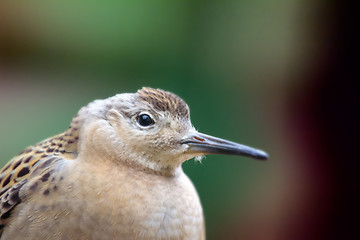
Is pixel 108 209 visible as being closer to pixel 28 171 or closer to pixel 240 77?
pixel 28 171

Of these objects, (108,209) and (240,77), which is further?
(240,77)

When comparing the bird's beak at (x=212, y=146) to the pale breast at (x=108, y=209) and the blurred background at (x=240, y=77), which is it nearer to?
the pale breast at (x=108, y=209)

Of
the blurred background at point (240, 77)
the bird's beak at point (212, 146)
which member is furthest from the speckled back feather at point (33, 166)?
the blurred background at point (240, 77)

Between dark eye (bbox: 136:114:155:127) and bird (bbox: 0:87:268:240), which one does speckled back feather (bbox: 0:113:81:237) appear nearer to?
bird (bbox: 0:87:268:240)

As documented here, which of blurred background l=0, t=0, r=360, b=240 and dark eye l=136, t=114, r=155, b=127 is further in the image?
blurred background l=0, t=0, r=360, b=240

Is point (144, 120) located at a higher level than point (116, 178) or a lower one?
higher

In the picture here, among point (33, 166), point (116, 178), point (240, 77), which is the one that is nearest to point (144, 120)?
point (116, 178)

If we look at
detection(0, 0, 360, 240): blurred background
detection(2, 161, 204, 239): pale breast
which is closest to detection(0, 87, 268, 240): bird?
detection(2, 161, 204, 239): pale breast
